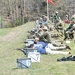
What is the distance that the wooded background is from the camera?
4062cm

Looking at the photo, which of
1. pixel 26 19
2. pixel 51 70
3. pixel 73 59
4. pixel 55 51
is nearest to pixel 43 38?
pixel 55 51

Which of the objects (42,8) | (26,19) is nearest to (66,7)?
(42,8)

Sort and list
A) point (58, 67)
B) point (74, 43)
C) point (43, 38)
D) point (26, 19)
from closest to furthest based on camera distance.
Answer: point (58, 67) → point (43, 38) → point (74, 43) → point (26, 19)

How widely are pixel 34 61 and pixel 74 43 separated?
610 centimetres

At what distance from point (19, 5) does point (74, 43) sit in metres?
27.0

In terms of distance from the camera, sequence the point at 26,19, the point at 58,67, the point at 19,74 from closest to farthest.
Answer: the point at 19,74, the point at 58,67, the point at 26,19

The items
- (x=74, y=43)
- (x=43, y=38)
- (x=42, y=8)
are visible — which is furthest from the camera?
(x=42, y=8)

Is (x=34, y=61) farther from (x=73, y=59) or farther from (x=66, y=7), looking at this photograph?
(x=66, y=7)

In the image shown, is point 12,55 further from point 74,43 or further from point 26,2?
point 26,2

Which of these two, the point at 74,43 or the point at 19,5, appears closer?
the point at 74,43

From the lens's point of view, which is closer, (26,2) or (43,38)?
(43,38)

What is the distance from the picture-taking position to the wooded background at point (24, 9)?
133 feet

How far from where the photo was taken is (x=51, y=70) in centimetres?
1053

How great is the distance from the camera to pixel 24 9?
140 ft
